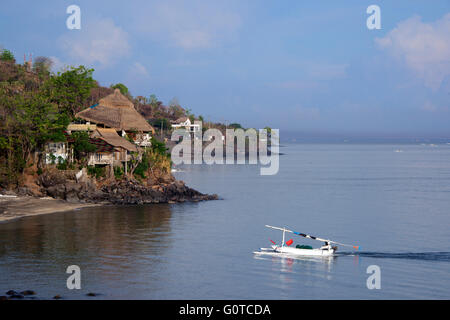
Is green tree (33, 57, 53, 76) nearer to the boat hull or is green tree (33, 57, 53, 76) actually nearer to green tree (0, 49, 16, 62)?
green tree (0, 49, 16, 62)

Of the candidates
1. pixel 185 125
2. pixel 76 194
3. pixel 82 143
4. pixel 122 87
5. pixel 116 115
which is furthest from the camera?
pixel 185 125

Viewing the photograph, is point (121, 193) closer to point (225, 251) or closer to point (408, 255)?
point (225, 251)

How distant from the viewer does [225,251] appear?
27266 mm

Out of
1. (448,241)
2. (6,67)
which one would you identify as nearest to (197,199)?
(448,241)

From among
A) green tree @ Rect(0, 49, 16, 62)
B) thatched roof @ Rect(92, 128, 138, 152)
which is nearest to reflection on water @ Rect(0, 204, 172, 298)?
thatched roof @ Rect(92, 128, 138, 152)

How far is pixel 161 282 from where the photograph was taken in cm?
2128

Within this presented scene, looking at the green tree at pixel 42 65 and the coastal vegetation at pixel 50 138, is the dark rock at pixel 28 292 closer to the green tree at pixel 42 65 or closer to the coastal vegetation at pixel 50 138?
the coastal vegetation at pixel 50 138

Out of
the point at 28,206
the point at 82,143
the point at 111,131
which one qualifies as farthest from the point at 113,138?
the point at 28,206

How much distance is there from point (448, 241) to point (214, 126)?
11586 centimetres

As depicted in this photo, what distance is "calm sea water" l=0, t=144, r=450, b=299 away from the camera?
67.4 ft

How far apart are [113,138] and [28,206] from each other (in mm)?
10316

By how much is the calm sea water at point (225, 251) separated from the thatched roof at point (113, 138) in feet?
19.4

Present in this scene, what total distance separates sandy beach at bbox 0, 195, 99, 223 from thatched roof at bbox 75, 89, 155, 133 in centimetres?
954

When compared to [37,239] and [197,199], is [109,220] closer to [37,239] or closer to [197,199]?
[37,239]
